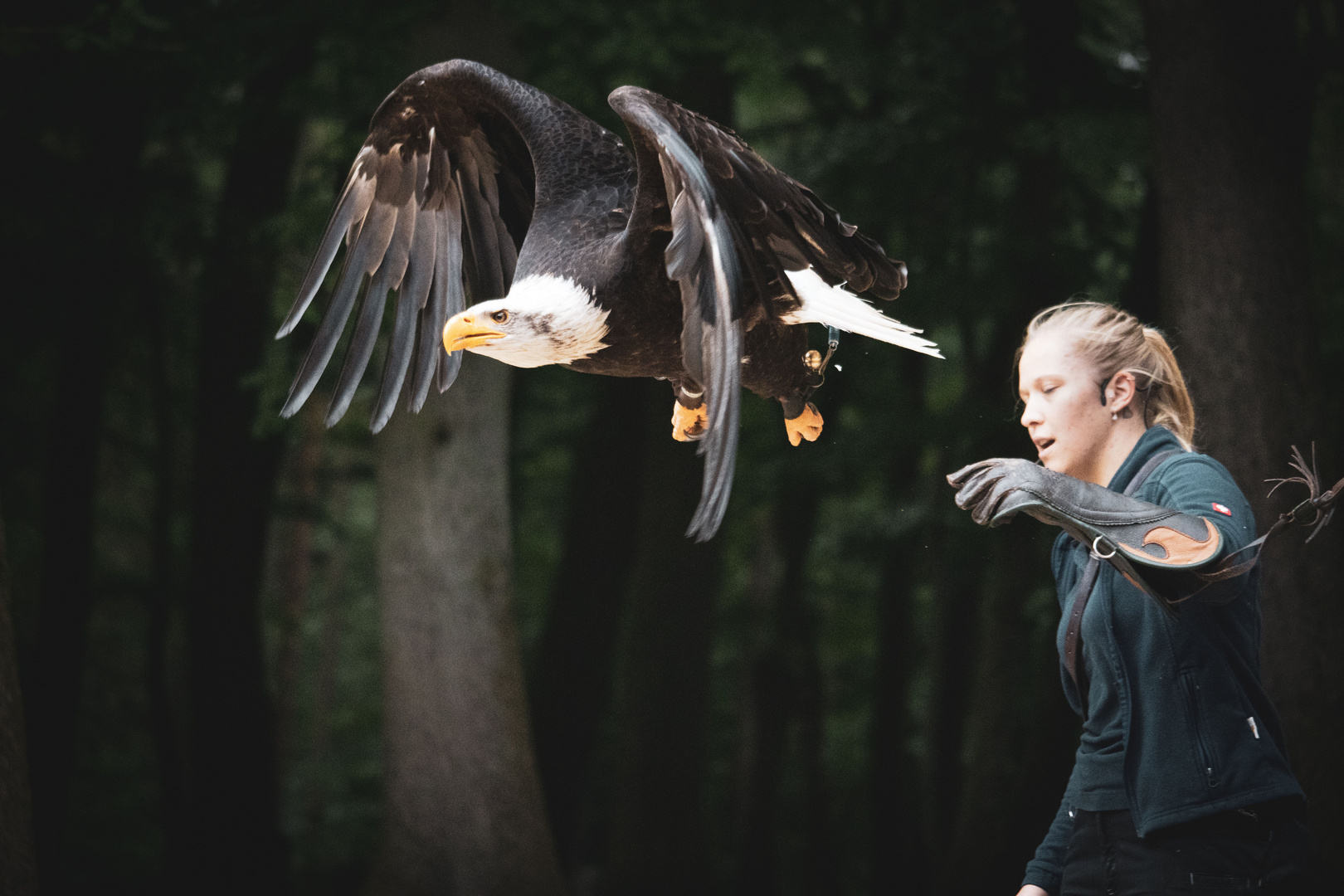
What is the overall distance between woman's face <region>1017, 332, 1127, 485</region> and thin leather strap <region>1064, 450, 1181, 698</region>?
3.7 inches

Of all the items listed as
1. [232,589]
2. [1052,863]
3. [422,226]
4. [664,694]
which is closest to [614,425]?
[664,694]

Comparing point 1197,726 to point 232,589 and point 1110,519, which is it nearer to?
point 1110,519

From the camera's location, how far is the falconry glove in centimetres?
176

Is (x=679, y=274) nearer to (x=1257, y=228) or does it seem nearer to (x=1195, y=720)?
(x=1195, y=720)

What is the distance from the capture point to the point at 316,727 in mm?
13531

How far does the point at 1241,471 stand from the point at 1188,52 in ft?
5.28

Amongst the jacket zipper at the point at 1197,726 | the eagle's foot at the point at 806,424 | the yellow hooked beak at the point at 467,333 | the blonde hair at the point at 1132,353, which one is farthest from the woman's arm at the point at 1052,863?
the yellow hooked beak at the point at 467,333

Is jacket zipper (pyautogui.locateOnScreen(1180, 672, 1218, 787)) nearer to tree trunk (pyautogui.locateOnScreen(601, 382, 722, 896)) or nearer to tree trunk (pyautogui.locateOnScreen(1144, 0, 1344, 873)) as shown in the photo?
tree trunk (pyautogui.locateOnScreen(1144, 0, 1344, 873))

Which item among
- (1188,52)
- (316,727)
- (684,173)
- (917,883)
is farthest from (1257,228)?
(316,727)

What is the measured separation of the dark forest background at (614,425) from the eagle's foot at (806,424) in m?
0.92

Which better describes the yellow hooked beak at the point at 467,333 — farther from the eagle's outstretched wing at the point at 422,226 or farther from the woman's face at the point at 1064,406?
the woman's face at the point at 1064,406

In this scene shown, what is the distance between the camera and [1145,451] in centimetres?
204

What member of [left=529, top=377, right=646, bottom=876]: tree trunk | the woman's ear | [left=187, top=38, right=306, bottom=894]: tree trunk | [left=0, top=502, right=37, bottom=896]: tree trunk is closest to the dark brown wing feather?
the woman's ear

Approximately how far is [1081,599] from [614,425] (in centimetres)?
722
